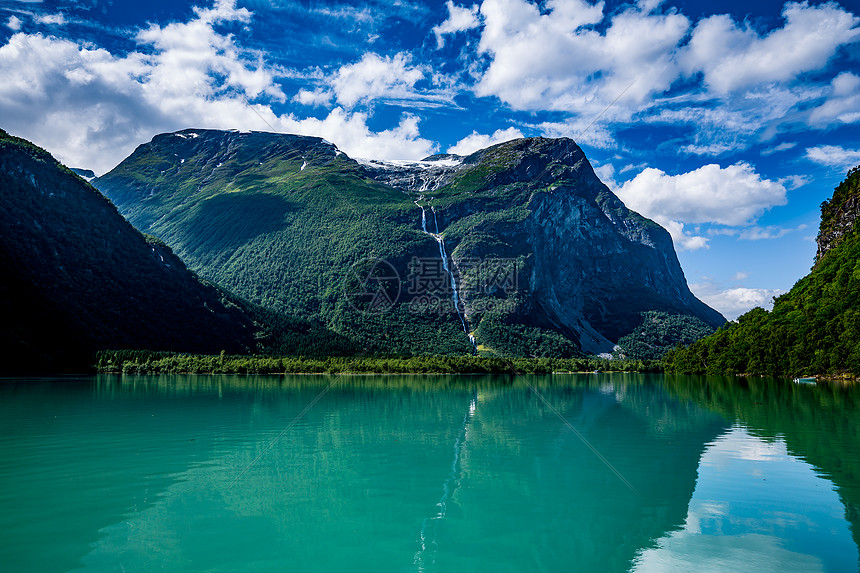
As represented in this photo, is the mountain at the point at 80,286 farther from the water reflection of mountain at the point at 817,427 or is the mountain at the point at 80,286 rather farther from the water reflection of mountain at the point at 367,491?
the water reflection of mountain at the point at 817,427

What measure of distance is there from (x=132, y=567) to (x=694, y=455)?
22131 millimetres

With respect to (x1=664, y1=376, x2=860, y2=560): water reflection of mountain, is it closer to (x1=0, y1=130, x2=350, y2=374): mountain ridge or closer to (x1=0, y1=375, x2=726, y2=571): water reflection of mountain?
(x1=0, y1=375, x2=726, y2=571): water reflection of mountain

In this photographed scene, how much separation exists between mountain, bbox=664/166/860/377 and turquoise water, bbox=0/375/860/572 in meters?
58.2

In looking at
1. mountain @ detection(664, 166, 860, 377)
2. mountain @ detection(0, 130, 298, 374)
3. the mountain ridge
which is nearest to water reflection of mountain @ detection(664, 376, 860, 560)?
mountain @ detection(664, 166, 860, 377)

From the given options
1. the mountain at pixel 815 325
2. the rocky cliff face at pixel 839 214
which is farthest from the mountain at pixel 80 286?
the rocky cliff face at pixel 839 214

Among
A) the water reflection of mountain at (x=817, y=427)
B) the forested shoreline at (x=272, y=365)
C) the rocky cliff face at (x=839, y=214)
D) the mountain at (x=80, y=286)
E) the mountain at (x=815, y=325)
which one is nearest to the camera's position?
the water reflection of mountain at (x=817, y=427)

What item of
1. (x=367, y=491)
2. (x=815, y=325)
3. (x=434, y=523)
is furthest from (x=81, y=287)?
(x=815, y=325)

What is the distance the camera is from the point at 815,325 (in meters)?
88.0

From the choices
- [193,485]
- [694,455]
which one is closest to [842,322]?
[694,455]

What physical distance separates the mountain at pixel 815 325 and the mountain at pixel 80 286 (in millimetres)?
142201

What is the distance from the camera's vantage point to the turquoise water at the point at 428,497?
12.3 meters

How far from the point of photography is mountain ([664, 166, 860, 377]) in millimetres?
82438

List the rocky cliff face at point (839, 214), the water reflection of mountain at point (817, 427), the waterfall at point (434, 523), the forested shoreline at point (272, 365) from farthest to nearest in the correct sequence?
the forested shoreline at point (272, 365)
the rocky cliff face at point (839, 214)
the water reflection of mountain at point (817, 427)
the waterfall at point (434, 523)

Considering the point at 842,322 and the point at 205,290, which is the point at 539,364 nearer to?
the point at 842,322
